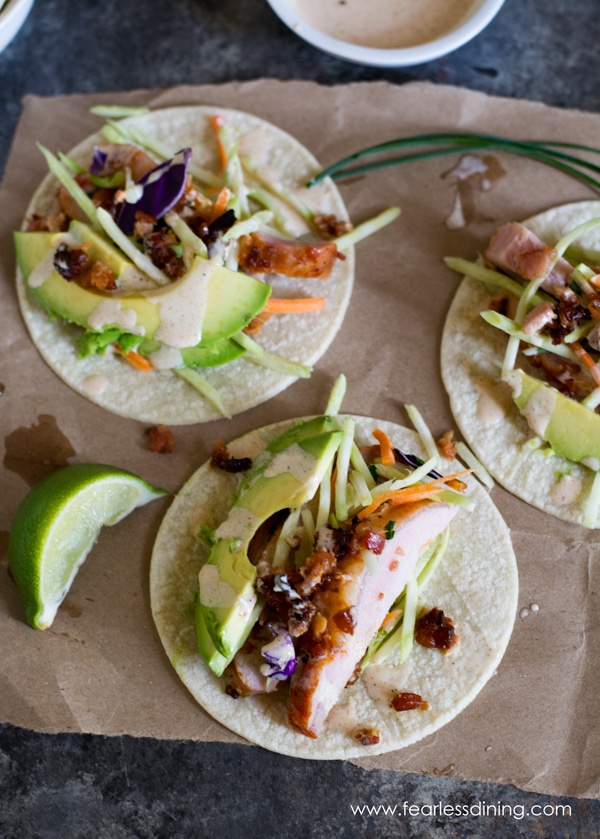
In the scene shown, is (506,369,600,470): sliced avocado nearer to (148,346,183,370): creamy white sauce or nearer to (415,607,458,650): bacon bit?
(415,607,458,650): bacon bit

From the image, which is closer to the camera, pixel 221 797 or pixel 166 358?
pixel 221 797

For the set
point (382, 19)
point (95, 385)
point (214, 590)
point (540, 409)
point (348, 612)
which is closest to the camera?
point (348, 612)

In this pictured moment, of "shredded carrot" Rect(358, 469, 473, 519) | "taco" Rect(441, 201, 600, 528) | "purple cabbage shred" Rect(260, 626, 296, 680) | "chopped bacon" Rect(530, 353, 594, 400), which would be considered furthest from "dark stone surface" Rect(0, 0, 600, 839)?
A: "chopped bacon" Rect(530, 353, 594, 400)

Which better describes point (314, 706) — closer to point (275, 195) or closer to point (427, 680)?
point (427, 680)

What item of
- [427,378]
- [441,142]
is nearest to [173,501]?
[427,378]

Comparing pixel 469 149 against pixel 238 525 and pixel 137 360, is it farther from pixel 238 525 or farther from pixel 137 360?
pixel 238 525

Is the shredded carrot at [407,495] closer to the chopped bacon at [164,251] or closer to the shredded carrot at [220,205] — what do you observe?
the chopped bacon at [164,251]

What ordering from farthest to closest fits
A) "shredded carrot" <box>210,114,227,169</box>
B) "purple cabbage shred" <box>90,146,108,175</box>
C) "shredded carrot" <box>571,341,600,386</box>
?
1. "shredded carrot" <box>210,114,227,169</box>
2. "purple cabbage shred" <box>90,146,108,175</box>
3. "shredded carrot" <box>571,341,600,386</box>

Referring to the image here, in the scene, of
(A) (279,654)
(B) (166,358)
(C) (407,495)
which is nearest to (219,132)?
(B) (166,358)
